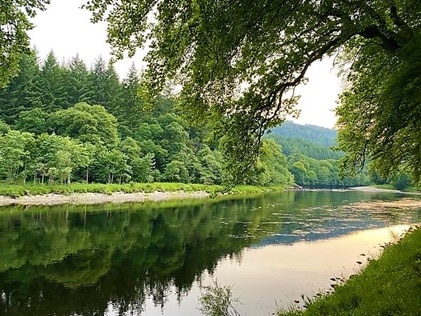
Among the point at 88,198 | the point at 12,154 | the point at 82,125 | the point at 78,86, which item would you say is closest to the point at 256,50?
the point at 12,154

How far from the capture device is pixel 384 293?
8133 mm

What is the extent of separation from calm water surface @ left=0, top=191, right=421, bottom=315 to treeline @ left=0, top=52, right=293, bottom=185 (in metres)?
15.0

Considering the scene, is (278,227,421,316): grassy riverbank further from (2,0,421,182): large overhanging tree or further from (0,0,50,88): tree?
(0,0,50,88): tree

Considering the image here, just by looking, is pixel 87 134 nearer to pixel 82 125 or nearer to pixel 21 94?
pixel 82 125

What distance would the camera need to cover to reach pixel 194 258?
20.5 metres

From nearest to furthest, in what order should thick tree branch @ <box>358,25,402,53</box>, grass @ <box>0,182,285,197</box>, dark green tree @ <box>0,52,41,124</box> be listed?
thick tree branch @ <box>358,25,402,53</box>, grass @ <box>0,182,285,197</box>, dark green tree @ <box>0,52,41,124</box>

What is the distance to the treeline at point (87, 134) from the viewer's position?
4966cm

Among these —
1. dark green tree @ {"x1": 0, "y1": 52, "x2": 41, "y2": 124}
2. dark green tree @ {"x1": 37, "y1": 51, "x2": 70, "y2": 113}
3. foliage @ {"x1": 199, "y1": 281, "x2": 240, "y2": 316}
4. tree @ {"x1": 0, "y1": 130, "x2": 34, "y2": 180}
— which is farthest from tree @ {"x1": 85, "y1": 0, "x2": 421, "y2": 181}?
dark green tree @ {"x1": 37, "y1": 51, "x2": 70, "y2": 113}

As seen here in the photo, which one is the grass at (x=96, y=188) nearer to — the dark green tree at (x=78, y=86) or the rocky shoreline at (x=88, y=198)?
the rocky shoreline at (x=88, y=198)

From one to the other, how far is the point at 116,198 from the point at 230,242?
32560 millimetres

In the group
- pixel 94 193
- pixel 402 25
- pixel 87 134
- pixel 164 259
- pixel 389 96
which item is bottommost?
pixel 164 259

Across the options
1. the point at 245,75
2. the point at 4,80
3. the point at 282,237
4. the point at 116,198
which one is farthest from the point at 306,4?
the point at 116,198

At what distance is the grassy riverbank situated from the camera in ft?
23.6

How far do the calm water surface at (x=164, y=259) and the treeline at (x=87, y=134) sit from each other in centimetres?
1504
